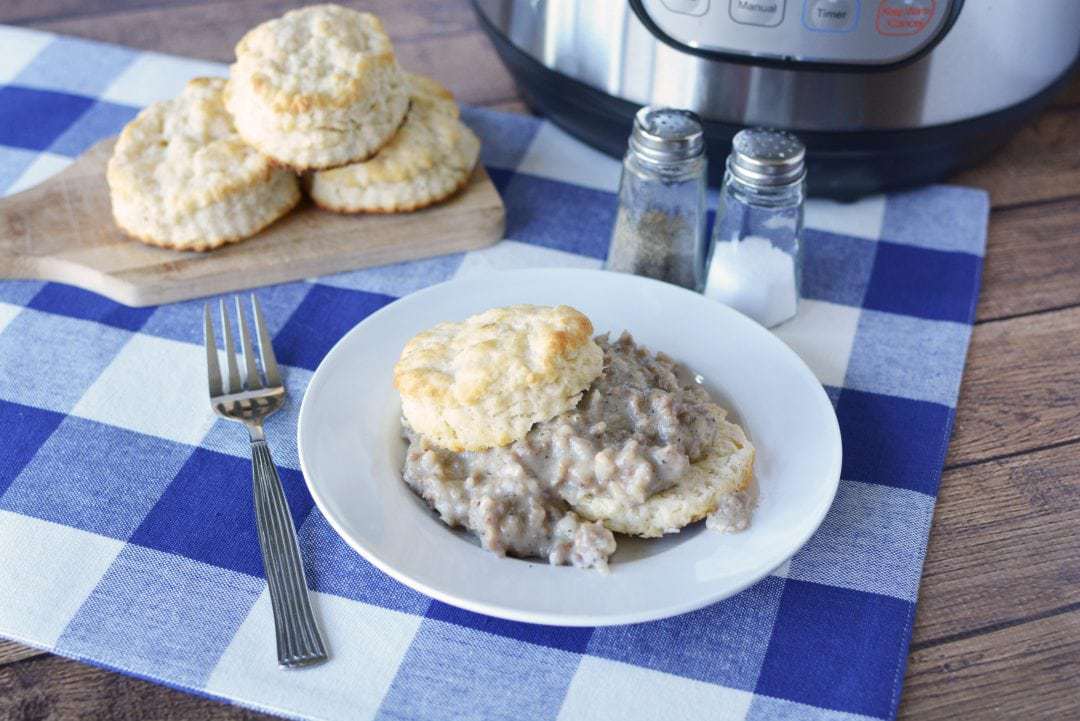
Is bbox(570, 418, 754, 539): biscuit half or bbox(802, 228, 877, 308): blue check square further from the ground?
bbox(570, 418, 754, 539): biscuit half

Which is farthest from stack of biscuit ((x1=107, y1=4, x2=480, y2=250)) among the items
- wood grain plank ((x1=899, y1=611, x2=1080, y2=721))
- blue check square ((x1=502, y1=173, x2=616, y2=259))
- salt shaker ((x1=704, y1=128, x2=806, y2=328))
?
wood grain plank ((x1=899, y1=611, x2=1080, y2=721))

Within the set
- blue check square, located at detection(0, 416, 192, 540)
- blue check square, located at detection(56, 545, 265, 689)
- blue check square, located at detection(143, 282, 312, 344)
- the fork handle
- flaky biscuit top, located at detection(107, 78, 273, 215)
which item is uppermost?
flaky biscuit top, located at detection(107, 78, 273, 215)

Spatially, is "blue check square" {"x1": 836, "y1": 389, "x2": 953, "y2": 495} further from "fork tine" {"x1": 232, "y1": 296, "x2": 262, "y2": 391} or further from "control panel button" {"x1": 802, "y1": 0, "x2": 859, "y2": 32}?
"fork tine" {"x1": 232, "y1": 296, "x2": 262, "y2": 391}

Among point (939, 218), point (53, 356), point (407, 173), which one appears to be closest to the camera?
point (53, 356)

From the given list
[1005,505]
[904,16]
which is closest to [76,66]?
[904,16]

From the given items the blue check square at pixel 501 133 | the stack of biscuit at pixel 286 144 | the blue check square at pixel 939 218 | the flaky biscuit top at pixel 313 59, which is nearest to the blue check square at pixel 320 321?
the stack of biscuit at pixel 286 144

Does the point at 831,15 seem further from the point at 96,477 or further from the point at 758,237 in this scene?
the point at 96,477

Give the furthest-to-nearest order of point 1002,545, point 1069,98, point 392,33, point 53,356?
point 392,33 → point 1069,98 → point 53,356 → point 1002,545
